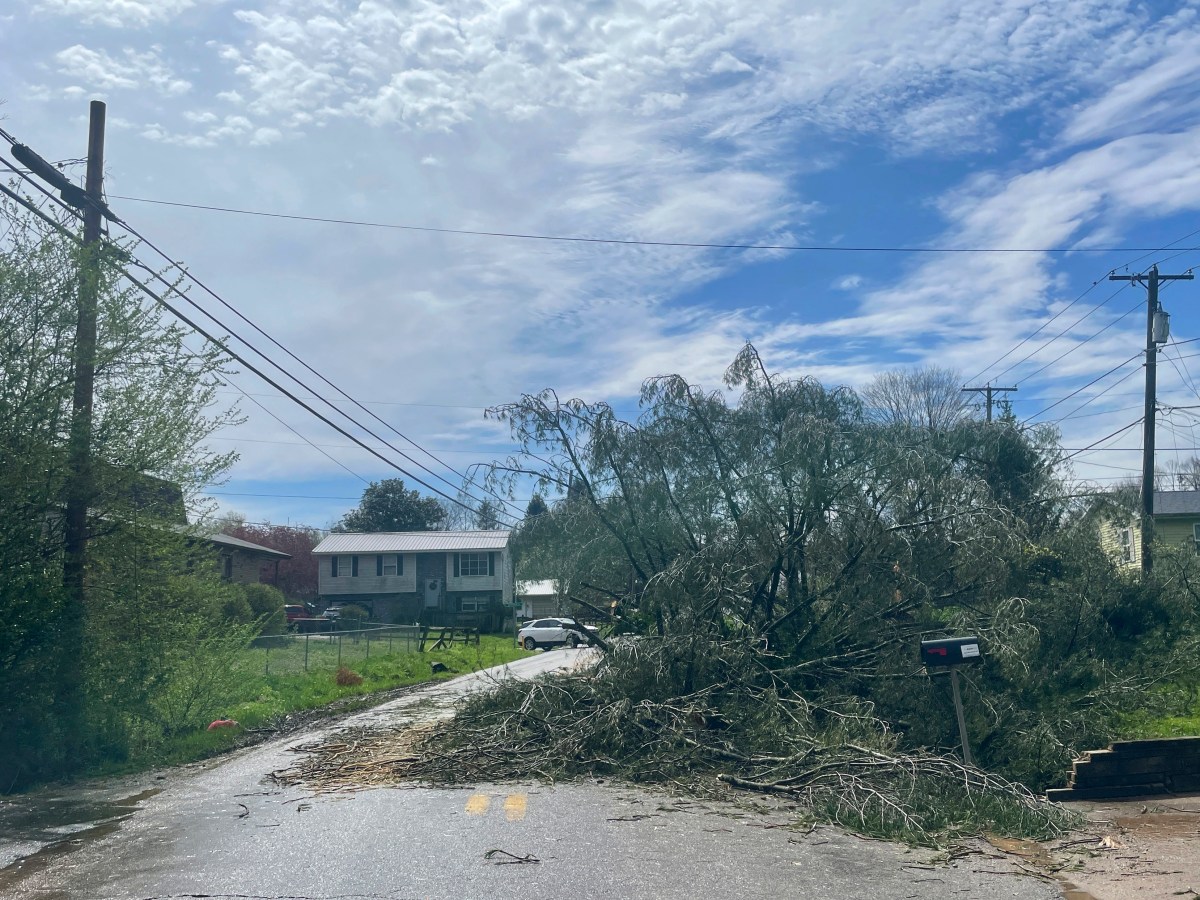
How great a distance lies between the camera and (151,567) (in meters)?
12.9

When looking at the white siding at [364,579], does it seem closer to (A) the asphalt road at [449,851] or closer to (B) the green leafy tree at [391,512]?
(B) the green leafy tree at [391,512]

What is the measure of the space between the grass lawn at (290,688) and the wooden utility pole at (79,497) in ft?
2.96

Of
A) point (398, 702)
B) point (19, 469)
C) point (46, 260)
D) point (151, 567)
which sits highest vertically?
point (46, 260)

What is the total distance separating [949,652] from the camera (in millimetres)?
9867

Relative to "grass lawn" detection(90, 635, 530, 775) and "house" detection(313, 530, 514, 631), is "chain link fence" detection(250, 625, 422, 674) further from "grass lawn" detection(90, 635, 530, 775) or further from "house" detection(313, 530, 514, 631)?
"house" detection(313, 530, 514, 631)

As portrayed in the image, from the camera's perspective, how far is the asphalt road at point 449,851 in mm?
6590

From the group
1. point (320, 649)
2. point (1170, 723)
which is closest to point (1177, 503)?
point (1170, 723)

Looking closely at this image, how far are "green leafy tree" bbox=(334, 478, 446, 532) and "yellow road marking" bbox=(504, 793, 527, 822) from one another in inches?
2876

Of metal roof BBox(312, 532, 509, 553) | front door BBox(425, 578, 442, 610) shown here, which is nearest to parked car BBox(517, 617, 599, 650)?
metal roof BBox(312, 532, 509, 553)

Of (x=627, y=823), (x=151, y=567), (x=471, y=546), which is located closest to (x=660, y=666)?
(x=627, y=823)

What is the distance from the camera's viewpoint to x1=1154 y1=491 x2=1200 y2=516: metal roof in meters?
38.0

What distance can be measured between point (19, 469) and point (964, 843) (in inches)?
392

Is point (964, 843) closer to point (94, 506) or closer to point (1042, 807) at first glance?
point (1042, 807)

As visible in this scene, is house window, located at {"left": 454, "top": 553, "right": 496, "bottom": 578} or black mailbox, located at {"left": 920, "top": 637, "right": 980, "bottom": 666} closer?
black mailbox, located at {"left": 920, "top": 637, "right": 980, "bottom": 666}
